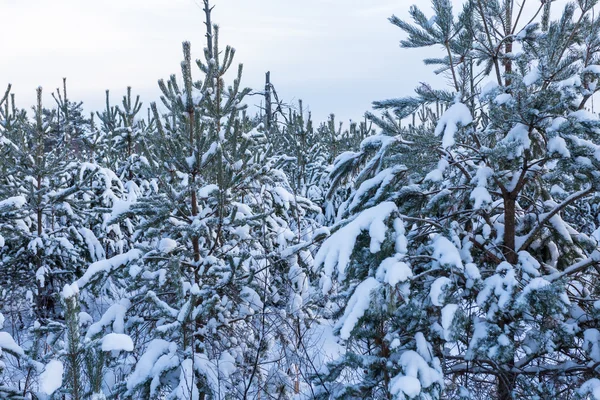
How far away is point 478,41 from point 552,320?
2.33 m

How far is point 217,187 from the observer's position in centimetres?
499

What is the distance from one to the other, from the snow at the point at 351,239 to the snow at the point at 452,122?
54cm

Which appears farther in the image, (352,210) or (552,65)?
(352,210)

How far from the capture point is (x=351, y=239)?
3107 mm

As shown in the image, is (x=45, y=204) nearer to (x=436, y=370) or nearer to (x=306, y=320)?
(x=306, y=320)

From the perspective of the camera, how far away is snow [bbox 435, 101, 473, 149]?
3.11m

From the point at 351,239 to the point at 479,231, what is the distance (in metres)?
1.83

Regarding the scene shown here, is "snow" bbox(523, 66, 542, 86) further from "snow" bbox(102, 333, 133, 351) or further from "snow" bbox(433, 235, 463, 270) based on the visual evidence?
"snow" bbox(102, 333, 133, 351)

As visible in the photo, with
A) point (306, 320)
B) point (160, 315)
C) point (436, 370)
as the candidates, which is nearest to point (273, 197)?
point (306, 320)

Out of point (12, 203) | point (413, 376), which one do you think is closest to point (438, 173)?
point (413, 376)

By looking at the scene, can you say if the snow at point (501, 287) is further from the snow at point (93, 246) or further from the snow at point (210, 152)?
the snow at point (93, 246)

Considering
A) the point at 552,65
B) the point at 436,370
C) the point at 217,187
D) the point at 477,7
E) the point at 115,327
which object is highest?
the point at 477,7

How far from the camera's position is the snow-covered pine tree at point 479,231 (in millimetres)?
3047

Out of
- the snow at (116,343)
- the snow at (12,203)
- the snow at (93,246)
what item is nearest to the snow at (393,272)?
the snow at (116,343)
